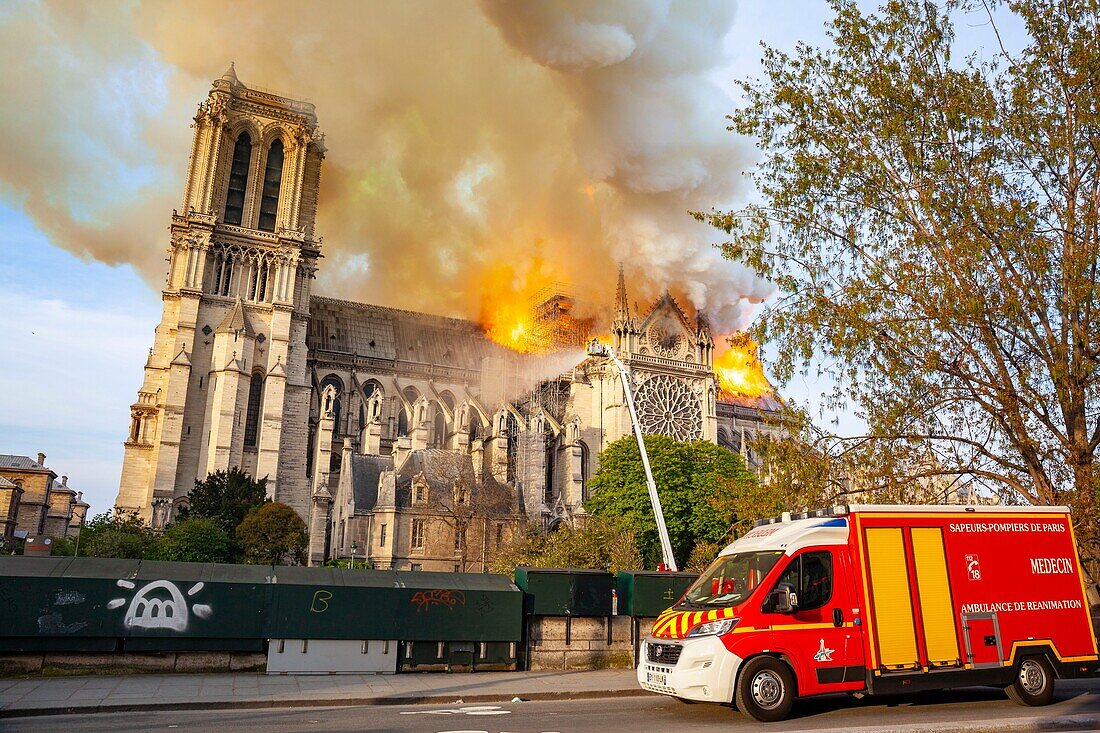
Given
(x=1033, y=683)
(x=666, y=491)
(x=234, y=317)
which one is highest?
(x=234, y=317)

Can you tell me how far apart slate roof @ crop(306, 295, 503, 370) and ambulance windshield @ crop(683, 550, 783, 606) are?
61.9 meters

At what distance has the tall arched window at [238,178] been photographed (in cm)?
6475

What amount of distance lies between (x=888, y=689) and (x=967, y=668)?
1.33 m

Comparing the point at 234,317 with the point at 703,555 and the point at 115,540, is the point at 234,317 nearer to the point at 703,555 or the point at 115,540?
the point at 115,540

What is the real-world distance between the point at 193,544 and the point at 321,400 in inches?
861

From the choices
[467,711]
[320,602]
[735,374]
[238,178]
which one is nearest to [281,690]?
[320,602]

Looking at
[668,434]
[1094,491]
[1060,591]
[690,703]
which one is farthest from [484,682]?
[668,434]

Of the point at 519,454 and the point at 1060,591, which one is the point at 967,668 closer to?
the point at 1060,591

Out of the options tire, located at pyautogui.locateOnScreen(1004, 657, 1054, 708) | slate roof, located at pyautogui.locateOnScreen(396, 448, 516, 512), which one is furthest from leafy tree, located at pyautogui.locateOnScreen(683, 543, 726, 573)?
slate roof, located at pyautogui.locateOnScreen(396, 448, 516, 512)

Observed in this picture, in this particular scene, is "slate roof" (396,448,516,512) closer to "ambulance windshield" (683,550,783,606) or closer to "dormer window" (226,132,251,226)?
"dormer window" (226,132,251,226)

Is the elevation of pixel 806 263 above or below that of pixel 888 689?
above

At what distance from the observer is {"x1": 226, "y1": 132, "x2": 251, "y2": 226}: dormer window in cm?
6471

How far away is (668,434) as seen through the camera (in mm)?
62406

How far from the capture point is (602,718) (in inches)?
429
